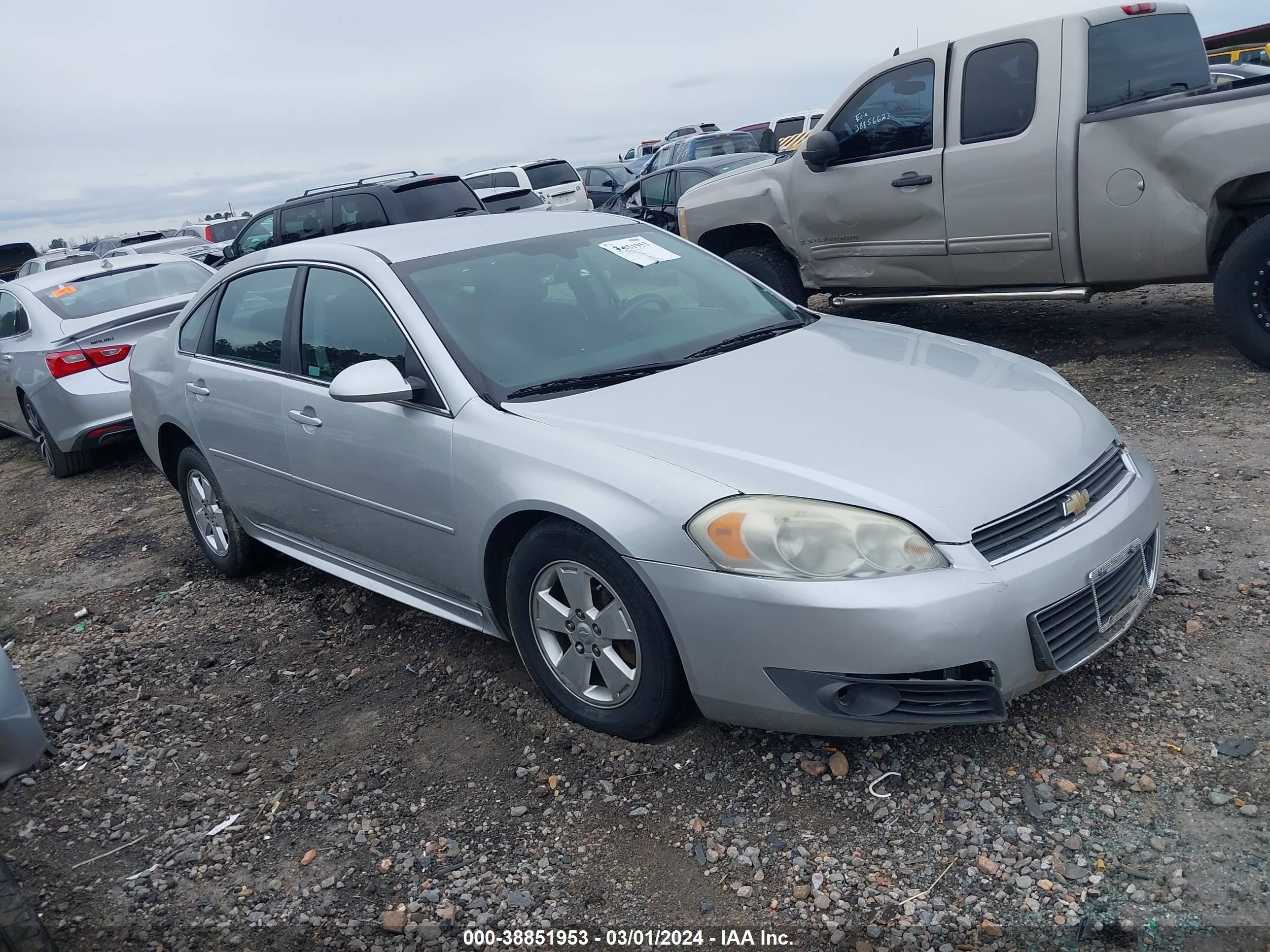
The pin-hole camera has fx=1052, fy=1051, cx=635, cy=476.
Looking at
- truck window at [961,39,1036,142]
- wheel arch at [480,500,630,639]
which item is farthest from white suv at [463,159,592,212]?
wheel arch at [480,500,630,639]

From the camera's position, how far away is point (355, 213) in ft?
35.3

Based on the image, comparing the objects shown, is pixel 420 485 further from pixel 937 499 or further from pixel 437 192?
pixel 437 192

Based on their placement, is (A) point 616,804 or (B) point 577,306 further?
(B) point 577,306

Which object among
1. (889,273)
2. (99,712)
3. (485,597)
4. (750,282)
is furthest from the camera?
(889,273)

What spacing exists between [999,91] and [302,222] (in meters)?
7.94

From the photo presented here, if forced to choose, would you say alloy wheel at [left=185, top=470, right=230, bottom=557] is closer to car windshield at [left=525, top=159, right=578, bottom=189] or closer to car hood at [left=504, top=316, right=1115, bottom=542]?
car hood at [left=504, top=316, right=1115, bottom=542]

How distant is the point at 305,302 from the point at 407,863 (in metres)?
2.29

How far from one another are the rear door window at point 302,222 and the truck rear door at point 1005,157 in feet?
22.6

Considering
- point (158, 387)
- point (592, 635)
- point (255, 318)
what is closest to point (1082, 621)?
point (592, 635)

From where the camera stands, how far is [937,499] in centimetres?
273

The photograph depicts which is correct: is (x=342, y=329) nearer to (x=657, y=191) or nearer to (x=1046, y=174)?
(x=1046, y=174)

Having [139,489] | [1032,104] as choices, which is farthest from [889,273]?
[139,489]

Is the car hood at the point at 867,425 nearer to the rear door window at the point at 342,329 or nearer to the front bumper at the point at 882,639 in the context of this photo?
the front bumper at the point at 882,639

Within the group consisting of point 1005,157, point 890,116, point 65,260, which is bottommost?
point 1005,157
